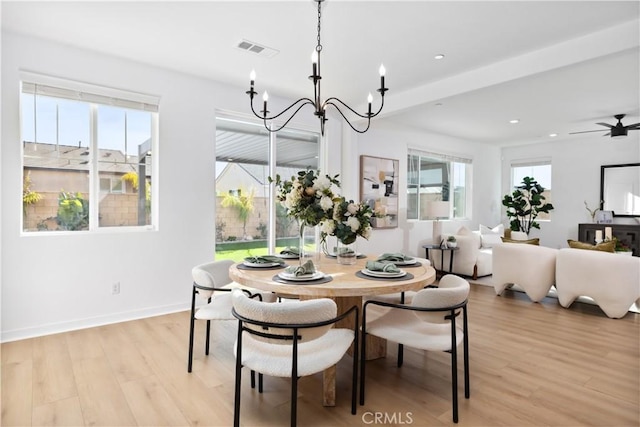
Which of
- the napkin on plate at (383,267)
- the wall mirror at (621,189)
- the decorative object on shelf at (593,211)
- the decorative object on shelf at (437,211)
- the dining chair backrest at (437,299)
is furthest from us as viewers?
the decorative object on shelf at (593,211)

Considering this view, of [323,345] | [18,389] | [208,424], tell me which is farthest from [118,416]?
[323,345]

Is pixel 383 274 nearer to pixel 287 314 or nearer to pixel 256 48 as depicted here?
pixel 287 314

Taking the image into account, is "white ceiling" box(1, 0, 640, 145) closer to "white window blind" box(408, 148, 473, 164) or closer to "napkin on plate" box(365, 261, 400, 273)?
"napkin on plate" box(365, 261, 400, 273)

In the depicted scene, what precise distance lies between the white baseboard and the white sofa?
4221 mm

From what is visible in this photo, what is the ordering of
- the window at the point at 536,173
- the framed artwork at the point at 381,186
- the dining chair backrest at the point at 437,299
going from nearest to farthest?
the dining chair backrest at the point at 437,299 → the framed artwork at the point at 381,186 → the window at the point at 536,173

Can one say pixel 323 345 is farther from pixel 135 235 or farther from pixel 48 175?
pixel 48 175

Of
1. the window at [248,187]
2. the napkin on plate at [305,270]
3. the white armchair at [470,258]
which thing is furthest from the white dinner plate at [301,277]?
the white armchair at [470,258]

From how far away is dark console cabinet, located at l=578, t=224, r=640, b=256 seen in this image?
20.3ft

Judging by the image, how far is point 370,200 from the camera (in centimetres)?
585

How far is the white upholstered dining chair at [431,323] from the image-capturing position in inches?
75.4

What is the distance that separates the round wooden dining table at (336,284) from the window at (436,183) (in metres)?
4.19

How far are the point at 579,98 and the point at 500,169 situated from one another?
3833mm

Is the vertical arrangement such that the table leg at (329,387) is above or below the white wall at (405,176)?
below

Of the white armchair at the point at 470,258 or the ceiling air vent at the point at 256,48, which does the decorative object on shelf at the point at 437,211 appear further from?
the ceiling air vent at the point at 256,48
